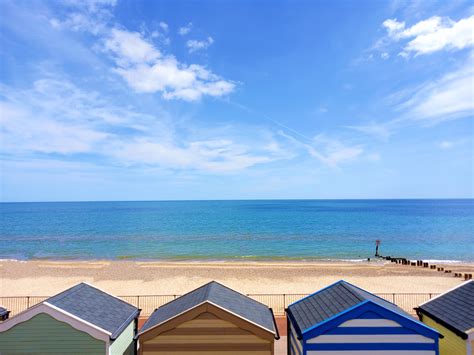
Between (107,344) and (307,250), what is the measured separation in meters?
51.6

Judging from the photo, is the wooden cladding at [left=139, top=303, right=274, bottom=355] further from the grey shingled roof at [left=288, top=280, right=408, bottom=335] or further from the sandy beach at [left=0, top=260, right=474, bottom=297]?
the sandy beach at [left=0, top=260, right=474, bottom=297]

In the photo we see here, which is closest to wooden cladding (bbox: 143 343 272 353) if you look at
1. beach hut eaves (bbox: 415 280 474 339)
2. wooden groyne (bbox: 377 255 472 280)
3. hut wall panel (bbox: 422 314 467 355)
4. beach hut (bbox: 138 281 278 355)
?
beach hut (bbox: 138 281 278 355)

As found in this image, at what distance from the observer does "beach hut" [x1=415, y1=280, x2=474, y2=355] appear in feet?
29.7

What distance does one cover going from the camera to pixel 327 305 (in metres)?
10.1

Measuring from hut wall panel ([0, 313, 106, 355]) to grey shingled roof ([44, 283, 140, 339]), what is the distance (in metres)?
0.41

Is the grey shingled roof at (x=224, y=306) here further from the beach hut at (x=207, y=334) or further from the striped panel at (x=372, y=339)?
the striped panel at (x=372, y=339)

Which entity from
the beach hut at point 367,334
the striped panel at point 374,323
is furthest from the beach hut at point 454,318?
the striped panel at point 374,323

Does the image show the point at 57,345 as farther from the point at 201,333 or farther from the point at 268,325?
the point at 268,325

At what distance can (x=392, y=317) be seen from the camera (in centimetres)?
884

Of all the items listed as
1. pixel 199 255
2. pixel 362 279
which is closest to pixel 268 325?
pixel 362 279

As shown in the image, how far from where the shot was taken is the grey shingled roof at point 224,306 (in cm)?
968

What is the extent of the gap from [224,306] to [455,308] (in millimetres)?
7311

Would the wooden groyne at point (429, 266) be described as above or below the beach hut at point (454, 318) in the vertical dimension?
below

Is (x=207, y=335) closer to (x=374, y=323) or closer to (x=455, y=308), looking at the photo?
(x=374, y=323)
